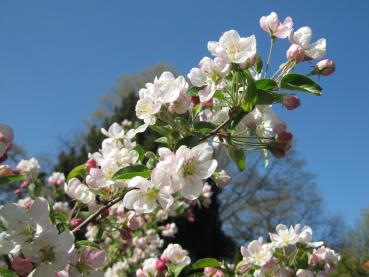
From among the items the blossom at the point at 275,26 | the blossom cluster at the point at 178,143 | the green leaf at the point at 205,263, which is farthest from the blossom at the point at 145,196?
the blossom at the point at 275,26

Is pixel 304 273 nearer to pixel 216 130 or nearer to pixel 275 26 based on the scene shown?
pixel 216 130

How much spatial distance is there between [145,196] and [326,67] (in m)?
0.75

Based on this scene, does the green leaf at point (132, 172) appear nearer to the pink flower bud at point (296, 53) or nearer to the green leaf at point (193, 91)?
the green leaf at point (193, 91)

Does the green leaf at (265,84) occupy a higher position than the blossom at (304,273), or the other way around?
the green leaf at (265,84)

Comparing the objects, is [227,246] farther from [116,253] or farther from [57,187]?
[57,187]

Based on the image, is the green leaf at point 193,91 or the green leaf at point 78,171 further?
the green leaf at point 78,171

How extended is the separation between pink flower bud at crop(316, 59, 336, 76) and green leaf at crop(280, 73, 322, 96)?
0.15m

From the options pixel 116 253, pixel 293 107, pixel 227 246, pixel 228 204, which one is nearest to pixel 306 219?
pixel 228 204

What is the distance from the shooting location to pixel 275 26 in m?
1.41

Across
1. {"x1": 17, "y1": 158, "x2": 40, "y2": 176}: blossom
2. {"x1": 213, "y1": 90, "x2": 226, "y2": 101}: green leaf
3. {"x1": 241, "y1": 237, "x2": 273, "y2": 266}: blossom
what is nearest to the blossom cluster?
{"x1": 213, "y1": 90, "x2": 226, "y2": 101}: green leaf

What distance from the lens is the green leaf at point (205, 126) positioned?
4.23ft

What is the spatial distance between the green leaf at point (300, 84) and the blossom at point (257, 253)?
2.69ft

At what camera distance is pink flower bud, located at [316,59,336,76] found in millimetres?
1347

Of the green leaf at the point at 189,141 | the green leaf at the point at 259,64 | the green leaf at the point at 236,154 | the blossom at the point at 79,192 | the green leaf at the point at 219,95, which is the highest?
the green leaf at the point at 259,64
